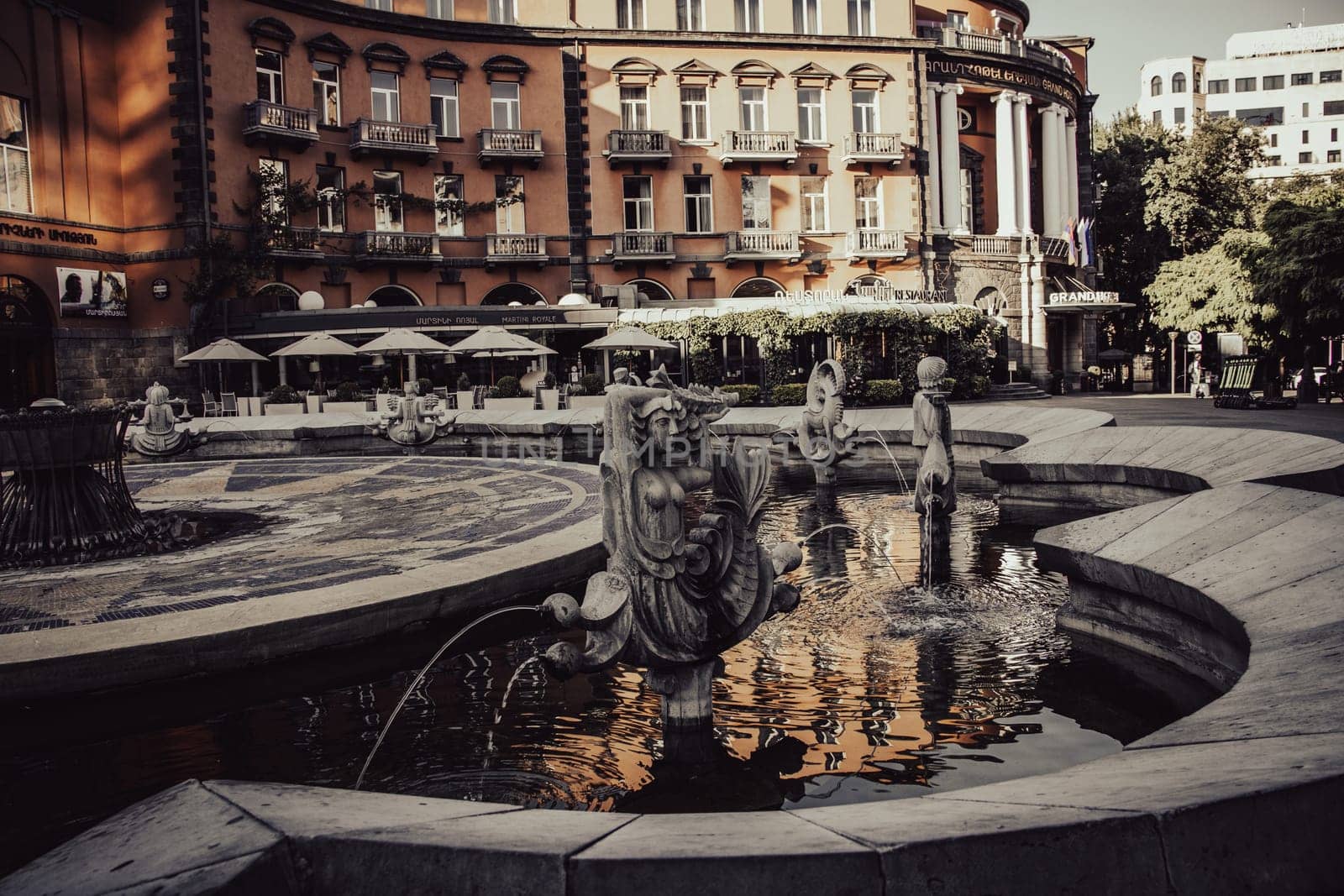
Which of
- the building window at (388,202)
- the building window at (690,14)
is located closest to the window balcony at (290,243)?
the building window at (388,202)

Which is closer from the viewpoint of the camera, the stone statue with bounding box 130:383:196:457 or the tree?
the stone statue with bounding box 130:383:196:457

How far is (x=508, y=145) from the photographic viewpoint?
37594 millimetres

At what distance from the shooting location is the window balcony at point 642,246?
1528 inches

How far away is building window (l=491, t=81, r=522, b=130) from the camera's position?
38.4 metres

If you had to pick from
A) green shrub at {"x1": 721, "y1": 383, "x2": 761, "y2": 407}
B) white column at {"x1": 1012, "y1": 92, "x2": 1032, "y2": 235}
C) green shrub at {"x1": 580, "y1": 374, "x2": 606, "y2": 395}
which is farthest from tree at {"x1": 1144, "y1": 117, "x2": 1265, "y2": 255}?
green shrub at {"x1": 580, "y1": 374, "x2": 606, "y2": 395}

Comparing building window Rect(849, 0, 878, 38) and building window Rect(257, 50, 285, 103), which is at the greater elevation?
building window Rect(849, 0, 878, 38)

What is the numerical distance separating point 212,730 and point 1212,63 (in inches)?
4119

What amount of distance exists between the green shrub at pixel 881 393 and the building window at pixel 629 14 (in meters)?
18.3

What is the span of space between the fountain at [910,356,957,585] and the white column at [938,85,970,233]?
36.4 metres

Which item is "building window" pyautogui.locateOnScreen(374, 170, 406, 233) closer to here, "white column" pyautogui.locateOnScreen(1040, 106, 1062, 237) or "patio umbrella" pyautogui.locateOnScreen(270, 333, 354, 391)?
"patio umbrella" pyautogui.locateOnScreen(270, 333, 354, 391)

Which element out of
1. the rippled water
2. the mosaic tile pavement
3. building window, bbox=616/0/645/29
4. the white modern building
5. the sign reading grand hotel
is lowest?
the rippled water

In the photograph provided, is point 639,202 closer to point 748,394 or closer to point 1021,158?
point 748,394

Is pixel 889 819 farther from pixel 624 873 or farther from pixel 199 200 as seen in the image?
pixel 199 200

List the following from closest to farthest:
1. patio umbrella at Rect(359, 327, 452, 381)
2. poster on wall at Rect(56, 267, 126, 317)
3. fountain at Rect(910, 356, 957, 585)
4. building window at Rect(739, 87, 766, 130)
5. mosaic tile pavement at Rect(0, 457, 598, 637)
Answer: mosaic tile pavement at Rect(0, 457, 598, 637), fountain at Rect(910, 356, 957, 585), patio umbrella at Rect(359, 327, 452, 381), poster on wall at Rect(56, 267, 126, 317), building window at Rect(739, 87, 766, 130)
